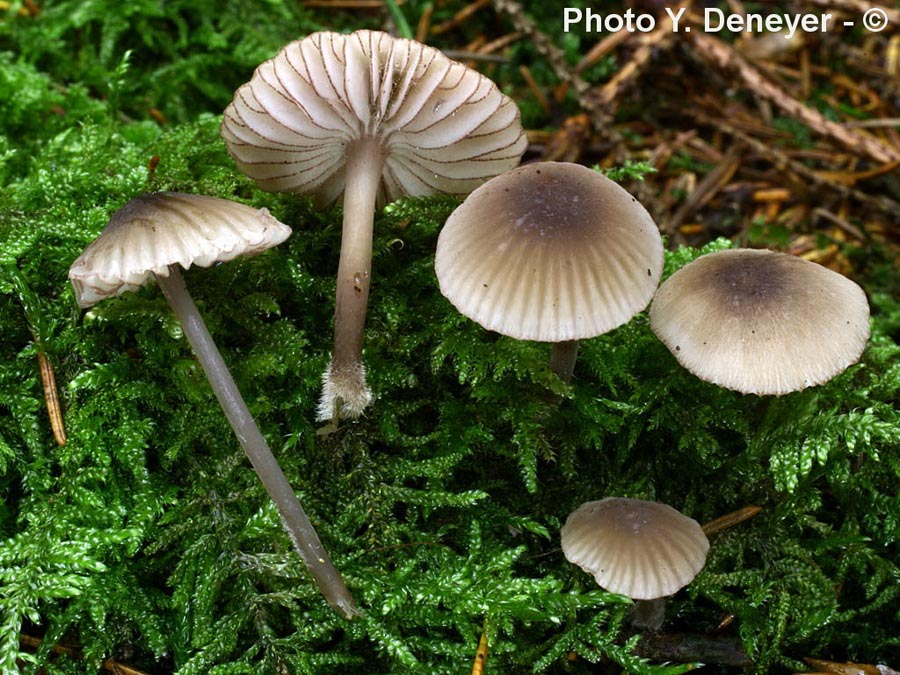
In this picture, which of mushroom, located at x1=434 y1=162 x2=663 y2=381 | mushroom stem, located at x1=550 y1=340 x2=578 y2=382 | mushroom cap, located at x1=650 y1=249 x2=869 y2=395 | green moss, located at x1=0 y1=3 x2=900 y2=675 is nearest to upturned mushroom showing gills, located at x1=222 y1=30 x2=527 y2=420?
green moss, located at x1=0 y1=3 x2=900 y2=675

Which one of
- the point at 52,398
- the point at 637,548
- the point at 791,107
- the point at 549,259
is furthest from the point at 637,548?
the point at 791,107

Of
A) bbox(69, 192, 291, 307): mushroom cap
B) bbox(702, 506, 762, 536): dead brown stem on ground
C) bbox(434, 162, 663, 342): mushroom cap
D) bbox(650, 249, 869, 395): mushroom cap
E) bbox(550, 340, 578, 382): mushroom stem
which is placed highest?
bbox(69, 192, 291, 307): mushroom cap

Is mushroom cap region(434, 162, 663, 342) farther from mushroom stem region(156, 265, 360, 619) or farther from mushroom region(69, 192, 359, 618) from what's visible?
mushroom stem region(156, 265, 360, 619)

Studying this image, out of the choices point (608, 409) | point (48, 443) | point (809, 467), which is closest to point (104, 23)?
point (48, 443)

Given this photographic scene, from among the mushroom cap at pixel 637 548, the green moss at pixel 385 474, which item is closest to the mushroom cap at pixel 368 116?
the green moss at pixel 385 474

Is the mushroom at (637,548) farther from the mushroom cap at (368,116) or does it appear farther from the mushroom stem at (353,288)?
the mushroom cap at (368,116)

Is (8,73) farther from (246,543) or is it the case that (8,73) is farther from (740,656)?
(740,656)

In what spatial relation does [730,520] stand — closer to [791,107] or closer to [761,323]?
[761,323]
